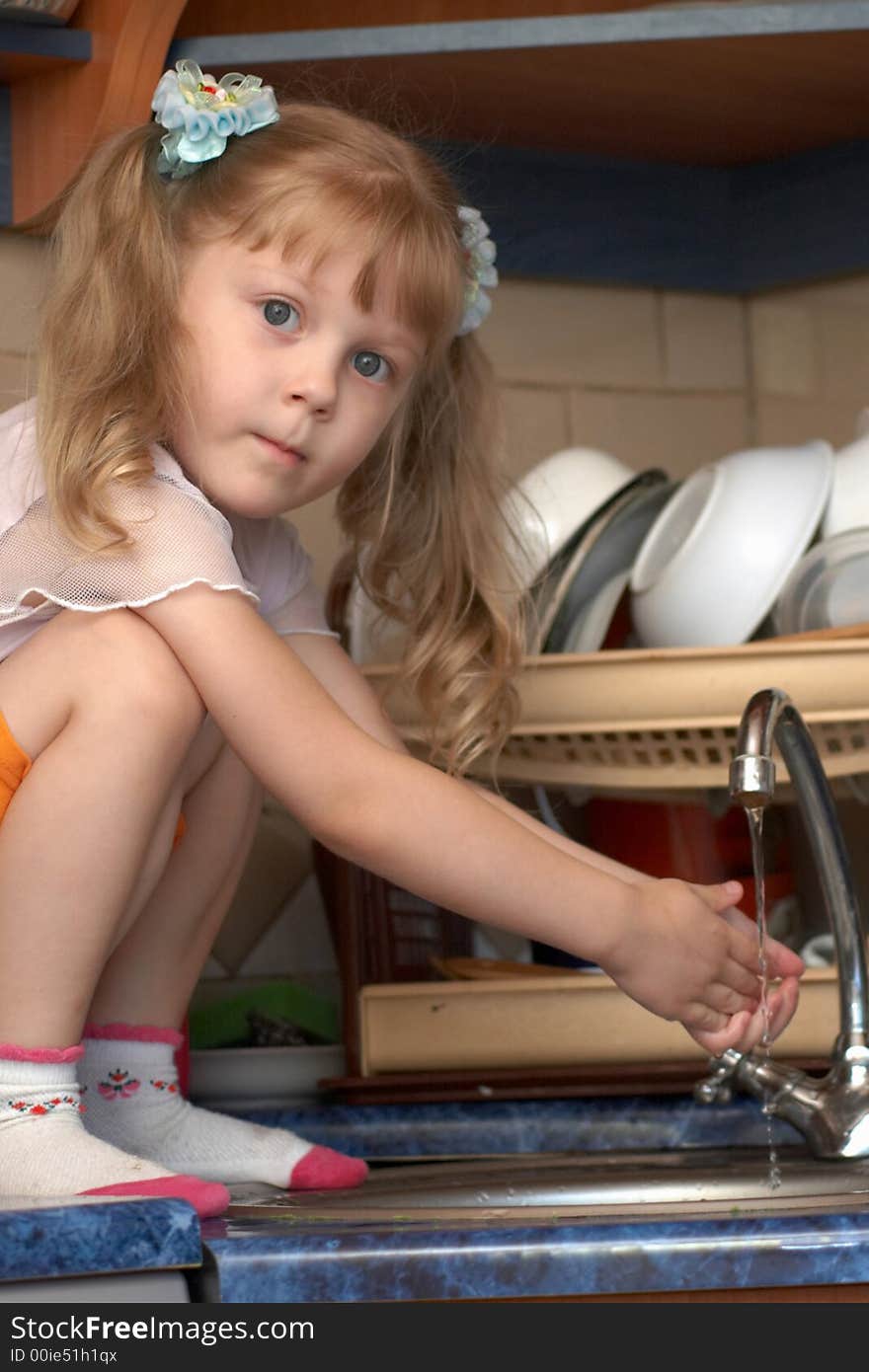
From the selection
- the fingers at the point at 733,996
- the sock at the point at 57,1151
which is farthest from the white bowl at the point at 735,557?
the sock at the point at 57,1151

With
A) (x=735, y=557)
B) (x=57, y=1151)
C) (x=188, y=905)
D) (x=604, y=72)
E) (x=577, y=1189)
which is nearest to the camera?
(x=57, y=1151)

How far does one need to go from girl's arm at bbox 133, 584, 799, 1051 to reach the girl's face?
4.7 inches

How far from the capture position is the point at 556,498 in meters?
1.26

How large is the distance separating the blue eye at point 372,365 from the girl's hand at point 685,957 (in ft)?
1.08

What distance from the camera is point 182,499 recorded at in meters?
0.96

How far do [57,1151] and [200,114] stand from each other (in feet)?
1.91

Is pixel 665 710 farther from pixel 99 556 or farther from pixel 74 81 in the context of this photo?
pixel 74 81

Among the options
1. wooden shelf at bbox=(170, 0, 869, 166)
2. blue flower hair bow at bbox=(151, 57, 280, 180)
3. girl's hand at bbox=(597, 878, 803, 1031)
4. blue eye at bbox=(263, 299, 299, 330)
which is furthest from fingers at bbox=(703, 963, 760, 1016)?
wooden shelf at bbox=(170, 0, 869, 166)

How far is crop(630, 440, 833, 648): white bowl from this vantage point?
1192 millimetres

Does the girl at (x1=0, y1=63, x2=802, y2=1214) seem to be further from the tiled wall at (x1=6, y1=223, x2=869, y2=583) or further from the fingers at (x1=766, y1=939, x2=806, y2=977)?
the tiled wall at (x1=6, y1=223, x2=869, y2=583)

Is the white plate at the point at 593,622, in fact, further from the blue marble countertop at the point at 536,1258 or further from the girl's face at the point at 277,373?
the blue marble countertop at the point at 536,1258

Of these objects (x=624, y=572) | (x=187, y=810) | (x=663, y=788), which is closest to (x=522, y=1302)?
(x=187, y=810)

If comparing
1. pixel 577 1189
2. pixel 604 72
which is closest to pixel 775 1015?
pixel 577 1189

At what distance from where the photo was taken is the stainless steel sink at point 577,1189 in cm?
82
